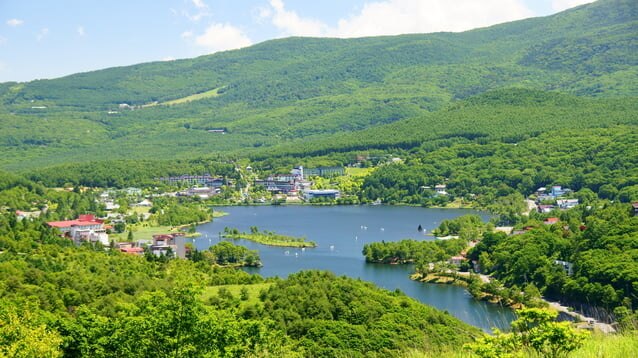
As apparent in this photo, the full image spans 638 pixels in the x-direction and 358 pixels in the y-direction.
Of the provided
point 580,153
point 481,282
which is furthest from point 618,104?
point 481,282

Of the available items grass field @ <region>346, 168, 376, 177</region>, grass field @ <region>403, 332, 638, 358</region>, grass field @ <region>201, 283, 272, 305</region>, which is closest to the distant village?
grass field @ <region>346, 168, 376, 177</region>

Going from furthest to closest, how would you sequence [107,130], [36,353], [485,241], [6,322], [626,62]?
[107,130], [626,62], [485,241], [6,322], [36,353]

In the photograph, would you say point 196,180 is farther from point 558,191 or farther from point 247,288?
point 247,288

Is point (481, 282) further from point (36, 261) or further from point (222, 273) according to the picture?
point (36, 261)

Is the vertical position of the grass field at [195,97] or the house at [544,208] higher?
the grass field at [195,97]

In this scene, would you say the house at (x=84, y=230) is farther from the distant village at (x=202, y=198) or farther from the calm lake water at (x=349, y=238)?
the calm lake water at (x=349, y=238)

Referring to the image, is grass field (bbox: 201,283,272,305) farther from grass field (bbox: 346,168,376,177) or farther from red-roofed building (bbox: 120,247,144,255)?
grass field (bbox: 346,168,376,177)

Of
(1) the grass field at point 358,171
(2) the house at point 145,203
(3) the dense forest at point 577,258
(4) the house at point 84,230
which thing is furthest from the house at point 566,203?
(2) the house at point 145,203
